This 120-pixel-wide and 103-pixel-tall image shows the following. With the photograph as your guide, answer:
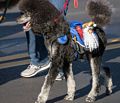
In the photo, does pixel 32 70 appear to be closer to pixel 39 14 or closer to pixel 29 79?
pixel 29 79

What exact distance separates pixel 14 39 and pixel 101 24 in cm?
469

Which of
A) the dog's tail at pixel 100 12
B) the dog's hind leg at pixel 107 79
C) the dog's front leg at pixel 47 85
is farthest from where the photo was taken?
Result: the dog's hind leg at pixel 107 79

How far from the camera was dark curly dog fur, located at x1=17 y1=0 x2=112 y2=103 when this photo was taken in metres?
5.56

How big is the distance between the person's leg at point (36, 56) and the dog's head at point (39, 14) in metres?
1.63

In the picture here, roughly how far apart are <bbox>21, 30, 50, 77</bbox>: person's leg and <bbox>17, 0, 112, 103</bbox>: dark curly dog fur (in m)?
1.33

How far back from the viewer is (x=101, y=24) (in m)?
5.89

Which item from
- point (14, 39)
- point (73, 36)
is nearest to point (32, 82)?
point (73, 36)

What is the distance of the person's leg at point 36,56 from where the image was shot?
23.9 feet

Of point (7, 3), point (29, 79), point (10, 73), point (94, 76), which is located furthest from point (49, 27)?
point (10, 73)

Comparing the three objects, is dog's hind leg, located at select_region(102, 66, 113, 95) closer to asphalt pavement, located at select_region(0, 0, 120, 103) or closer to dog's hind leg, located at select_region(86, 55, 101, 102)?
asphalt pavement, located at select_region(0, 0, 120, 103)

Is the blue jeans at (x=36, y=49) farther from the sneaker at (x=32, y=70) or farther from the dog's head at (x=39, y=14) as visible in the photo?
the dog's head at (x=39, y=14)

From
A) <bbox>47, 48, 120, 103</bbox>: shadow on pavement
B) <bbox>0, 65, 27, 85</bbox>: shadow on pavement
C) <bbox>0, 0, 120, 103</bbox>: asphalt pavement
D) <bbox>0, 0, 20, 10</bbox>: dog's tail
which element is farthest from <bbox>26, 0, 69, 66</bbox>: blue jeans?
<bbox>0, 0, 20, 10</bbox>: dog's tail

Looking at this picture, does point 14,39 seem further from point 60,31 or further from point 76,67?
point 60,31

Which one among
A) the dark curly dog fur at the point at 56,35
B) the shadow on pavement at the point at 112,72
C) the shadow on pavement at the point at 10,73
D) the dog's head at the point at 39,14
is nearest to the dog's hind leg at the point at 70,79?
the dark curly dog fur at the point at 56,35
